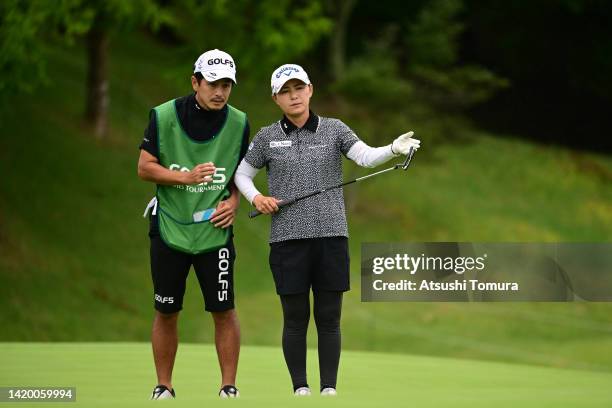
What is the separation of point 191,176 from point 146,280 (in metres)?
11.7

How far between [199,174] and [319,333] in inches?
42.0

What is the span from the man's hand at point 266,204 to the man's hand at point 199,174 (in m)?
0.29

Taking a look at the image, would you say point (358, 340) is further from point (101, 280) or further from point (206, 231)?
point (206, 231)

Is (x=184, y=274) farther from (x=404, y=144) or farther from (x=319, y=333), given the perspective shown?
(x=404, y=144)

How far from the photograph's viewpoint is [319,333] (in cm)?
740

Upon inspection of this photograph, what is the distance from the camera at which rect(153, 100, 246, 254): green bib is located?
293 inches

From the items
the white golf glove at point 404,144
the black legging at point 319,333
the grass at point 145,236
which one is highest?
the grass at point 145,236

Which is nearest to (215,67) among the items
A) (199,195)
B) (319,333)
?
(199,195)

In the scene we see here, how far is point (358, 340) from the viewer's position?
18.6 metres

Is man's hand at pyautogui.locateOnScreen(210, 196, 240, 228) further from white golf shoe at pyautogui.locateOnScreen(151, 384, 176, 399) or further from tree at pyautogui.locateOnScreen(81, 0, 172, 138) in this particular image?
tree at pyautogui.locateOnScreen(81, 0, 172, 138)

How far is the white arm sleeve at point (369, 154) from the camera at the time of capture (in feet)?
23.9

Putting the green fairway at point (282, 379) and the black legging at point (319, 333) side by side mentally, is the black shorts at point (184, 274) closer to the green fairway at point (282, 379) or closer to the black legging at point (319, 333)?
the black legging at point (319, 333)

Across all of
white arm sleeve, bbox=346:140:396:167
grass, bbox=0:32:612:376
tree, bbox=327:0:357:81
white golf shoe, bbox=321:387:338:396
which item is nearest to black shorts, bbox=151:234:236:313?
white golf shoe, bbox=321:387:338:396

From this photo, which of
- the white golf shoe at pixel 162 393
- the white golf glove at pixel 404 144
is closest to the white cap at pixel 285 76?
the white golf glove at pixel 404 144
